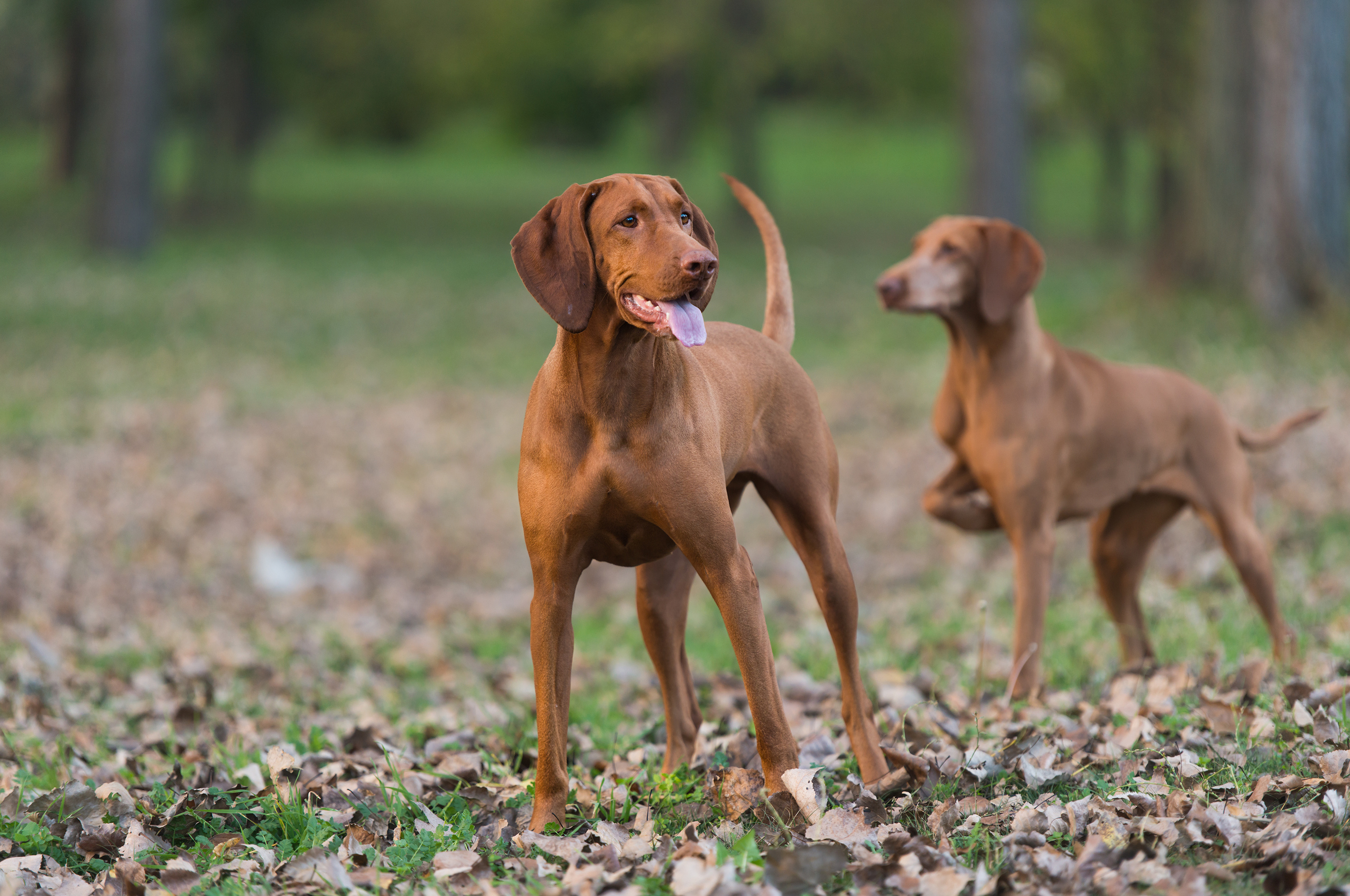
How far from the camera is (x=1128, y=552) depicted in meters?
5.76

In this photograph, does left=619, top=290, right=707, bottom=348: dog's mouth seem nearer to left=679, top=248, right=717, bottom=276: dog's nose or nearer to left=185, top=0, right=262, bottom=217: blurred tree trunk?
left=679, top=248, right=717, bottom=276: dog's nose

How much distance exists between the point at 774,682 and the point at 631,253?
1205mm

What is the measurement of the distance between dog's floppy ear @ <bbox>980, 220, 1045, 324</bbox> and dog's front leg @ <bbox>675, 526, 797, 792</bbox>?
2040mm

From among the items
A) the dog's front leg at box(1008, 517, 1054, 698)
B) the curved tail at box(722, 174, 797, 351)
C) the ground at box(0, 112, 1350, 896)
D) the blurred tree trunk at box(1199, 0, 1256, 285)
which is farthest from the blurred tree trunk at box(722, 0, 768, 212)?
the curved tail at box(722, 174, 797, 351)

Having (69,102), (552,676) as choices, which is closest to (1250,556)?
(552,676)

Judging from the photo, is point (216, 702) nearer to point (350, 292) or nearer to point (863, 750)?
point (863, 750)

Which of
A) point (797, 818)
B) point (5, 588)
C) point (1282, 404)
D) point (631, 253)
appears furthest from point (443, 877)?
point (1282, 404)

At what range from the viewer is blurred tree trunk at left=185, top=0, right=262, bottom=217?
88.4 ft

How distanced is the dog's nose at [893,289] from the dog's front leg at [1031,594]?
0.98 metres

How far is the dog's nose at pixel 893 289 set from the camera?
495cm

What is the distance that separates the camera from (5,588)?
279 inches

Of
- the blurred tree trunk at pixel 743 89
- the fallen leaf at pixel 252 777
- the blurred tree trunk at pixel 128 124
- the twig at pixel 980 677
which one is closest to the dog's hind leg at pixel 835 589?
the twig at pixel 980 677

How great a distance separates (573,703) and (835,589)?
6.51 ft

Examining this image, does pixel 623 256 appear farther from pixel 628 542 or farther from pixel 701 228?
pixel 628 542
